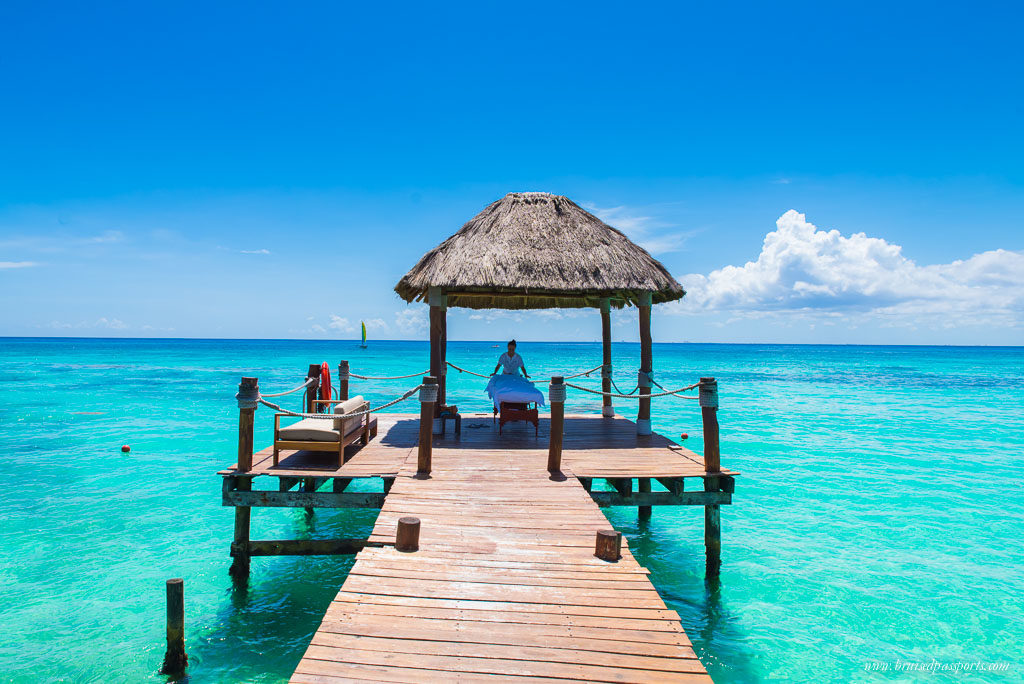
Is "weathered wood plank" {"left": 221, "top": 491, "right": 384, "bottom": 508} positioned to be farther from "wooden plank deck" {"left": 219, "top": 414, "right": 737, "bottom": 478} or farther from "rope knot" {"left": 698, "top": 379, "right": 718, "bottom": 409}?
"rope knot" {"left": 698, "top": 379, "right": 718, "bottom": 409}

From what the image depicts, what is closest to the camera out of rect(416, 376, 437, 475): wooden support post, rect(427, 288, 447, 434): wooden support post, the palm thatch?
rect(416, 376, 437, 475): wooden support post

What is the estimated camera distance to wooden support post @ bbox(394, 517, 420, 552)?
16.8ft

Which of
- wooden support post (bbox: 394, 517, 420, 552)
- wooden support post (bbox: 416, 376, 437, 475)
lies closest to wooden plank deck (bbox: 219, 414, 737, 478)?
wooden support post (bbox: 416, 376, 437, 475)

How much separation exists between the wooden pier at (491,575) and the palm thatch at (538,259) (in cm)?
289

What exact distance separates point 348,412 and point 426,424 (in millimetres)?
1726

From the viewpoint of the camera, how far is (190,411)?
26.8 m

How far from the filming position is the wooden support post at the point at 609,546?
504 centimetres

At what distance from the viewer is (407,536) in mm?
5121

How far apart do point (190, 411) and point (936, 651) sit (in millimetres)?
28251

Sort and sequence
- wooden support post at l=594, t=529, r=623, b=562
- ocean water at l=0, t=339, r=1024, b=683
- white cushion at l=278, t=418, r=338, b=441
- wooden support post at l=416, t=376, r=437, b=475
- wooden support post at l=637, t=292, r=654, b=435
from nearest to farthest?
1. wooden support post at l=594, t=529, r=623, b=562
2. ocean water at l=0, t=339, r=1024, b=683
3. wooden support post at l=416, t=376, r=437, b=475
4. white cushion at l=278, t=418, r=338, b=441
5. wooden support post at l=637, t=292, r=654, b=435

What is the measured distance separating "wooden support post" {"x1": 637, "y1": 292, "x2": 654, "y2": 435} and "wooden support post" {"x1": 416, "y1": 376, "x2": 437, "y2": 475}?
13.6 ft

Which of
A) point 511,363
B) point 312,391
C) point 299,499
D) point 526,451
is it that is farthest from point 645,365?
point 299,499

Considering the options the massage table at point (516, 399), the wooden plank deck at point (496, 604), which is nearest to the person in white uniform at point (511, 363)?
the massage table at point (516, 399)

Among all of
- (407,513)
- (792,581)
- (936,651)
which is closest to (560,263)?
(407,513)
